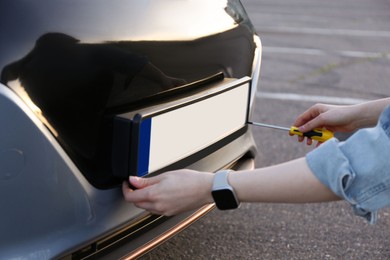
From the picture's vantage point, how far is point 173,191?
160 cm

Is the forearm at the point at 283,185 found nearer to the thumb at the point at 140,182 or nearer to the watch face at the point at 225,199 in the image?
the watch face at the point at 225,199

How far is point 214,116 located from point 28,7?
0.72m

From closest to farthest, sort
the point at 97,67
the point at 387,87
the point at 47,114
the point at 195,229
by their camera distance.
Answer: the point at 47,114, the point at 97,67, the point at 195,229, the point at 387,87

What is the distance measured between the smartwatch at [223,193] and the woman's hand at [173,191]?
0.07ft

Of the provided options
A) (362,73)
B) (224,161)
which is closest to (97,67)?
(224,161)

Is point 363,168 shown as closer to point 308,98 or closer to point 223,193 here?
point 223,193

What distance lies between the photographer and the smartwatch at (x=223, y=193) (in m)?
1.53

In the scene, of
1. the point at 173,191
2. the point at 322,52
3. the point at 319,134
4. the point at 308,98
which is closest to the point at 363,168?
the point at 173,191

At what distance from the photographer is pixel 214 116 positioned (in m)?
2.05

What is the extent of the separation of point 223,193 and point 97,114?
→ 39 cm

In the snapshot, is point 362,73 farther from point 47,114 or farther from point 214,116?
point 47,114

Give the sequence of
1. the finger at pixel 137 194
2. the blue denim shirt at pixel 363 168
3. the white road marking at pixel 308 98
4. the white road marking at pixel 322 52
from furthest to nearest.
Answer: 1. the white road marking at pixel 322 52
2. the white road marking at pixel 308 98
3. the finger at pixel 137 194
4. the blue denim shirt at pixel 363 168

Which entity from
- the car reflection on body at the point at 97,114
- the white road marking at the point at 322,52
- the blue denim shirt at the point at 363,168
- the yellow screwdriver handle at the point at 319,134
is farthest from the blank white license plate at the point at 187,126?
the white road marking at the point at 322,52

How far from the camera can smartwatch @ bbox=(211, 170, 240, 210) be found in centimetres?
153
